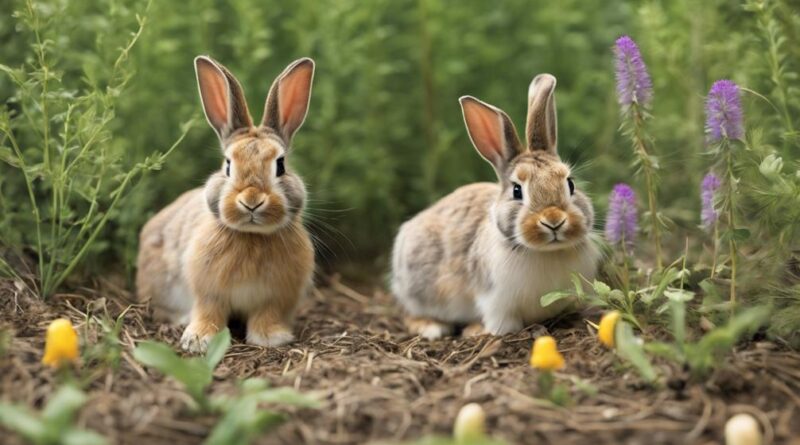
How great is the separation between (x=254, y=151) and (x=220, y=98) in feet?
1.74

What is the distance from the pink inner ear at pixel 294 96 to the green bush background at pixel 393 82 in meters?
0.88

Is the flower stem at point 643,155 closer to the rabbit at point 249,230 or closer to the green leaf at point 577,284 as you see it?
the green leaf at point 577,284

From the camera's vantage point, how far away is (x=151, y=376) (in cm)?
463

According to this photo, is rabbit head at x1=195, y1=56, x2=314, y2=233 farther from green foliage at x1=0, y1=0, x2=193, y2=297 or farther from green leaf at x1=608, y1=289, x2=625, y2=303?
green leaf at x1=608, y1=289, x2=625, y2=303

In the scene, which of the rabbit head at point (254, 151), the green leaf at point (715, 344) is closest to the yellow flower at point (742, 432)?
the green leaf at point (715, 344)

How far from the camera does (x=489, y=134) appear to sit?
5.70 meters

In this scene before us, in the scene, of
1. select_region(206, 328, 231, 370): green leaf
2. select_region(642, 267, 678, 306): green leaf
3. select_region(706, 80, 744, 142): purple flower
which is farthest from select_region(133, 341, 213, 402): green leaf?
select_region(706, 80, 744, 142): purple flower

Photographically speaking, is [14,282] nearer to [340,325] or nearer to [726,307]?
[340,325]

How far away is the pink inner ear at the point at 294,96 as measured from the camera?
5711 mm

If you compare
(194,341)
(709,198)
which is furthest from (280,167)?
(709,198)

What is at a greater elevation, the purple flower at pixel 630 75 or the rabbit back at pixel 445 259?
the purple flower at pixel 630 75

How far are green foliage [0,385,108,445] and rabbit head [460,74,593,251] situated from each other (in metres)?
2.57

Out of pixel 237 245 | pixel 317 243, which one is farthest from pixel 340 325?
pixel 237 245

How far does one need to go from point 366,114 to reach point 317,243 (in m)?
1.80
